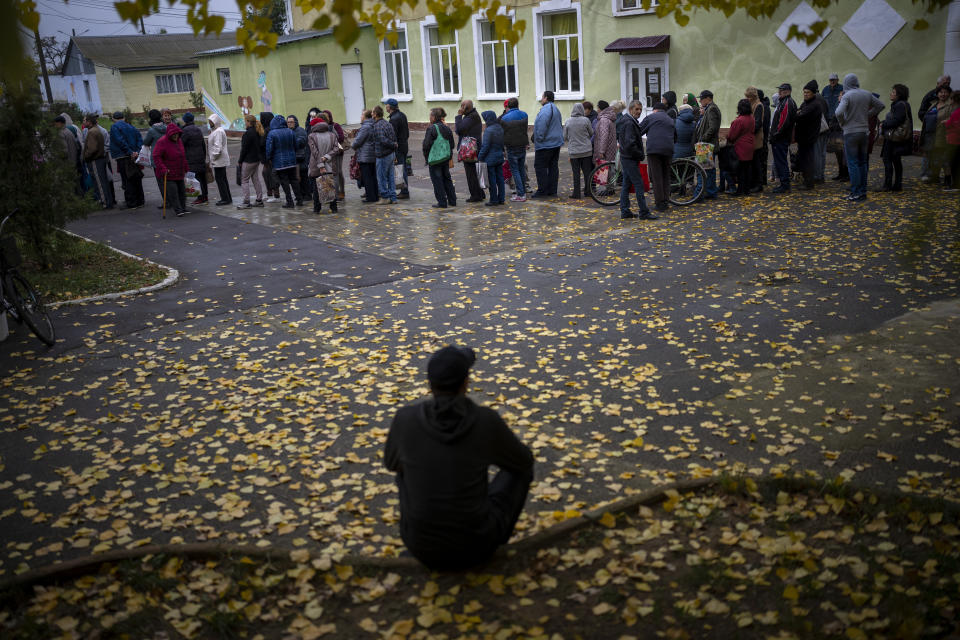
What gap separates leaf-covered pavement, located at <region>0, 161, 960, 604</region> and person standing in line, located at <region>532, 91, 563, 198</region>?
5.57 metres

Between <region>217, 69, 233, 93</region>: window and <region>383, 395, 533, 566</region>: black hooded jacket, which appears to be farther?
<region>217, 69, 233, 93</region>: window

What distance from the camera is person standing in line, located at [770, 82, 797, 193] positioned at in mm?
14328

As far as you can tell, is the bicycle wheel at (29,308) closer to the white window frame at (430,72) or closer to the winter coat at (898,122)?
the winter coat at (898,122)

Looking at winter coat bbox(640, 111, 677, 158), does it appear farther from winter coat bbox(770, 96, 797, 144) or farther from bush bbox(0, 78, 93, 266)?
bush bbox(0, 78, 93, 266)

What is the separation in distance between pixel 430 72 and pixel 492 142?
61.5 feet

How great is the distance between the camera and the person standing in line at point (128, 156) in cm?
1773

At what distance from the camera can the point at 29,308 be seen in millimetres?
8562

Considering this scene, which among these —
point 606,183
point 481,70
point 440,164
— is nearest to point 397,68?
point 481,70

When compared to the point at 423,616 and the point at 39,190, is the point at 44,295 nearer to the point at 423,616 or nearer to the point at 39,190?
the point at 39,190

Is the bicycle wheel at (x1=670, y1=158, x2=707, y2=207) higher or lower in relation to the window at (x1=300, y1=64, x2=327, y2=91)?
lower

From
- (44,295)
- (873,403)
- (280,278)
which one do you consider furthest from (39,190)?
(873,403)

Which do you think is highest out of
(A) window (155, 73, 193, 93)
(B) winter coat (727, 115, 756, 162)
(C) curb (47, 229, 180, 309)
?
(A) window (155, 73, 193, 93)

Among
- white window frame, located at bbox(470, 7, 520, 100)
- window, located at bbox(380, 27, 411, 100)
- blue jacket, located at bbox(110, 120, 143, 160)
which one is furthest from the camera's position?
window, located at bbox(380, 27, 411, 100)

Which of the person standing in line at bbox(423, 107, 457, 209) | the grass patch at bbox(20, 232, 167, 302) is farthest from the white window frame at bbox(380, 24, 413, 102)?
the grass patch at bbox(20, 232, 167, 302)
